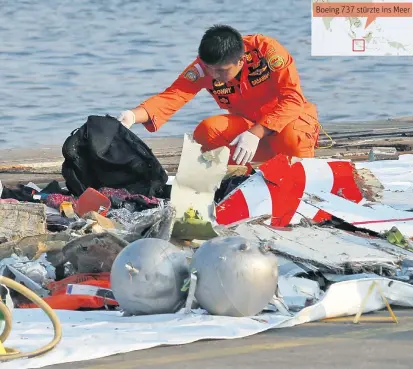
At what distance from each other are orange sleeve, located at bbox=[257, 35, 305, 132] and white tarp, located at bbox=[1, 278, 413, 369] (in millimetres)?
2441

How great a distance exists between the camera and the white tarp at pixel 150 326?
3.80m

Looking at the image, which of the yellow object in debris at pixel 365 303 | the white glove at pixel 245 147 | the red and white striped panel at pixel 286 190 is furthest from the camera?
the white glove at pixel 245 147

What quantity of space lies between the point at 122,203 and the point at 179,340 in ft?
7.42

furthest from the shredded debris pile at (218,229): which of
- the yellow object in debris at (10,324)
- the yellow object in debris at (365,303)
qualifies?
the yellow object in debris at (10,324)

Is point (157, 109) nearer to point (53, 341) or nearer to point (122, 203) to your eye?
point (122, 203)

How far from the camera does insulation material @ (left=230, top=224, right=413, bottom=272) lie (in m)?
4.96

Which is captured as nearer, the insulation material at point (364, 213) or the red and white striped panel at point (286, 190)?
the insulation material at point (364, 213)

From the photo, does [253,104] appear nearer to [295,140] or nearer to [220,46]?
[295,140]

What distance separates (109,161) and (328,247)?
5.37 ft

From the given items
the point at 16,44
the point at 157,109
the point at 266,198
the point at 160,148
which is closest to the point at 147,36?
the point at 16,44

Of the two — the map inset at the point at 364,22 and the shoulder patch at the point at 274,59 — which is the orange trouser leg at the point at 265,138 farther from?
the map inset at the point at 364,22

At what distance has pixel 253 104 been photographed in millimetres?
7113

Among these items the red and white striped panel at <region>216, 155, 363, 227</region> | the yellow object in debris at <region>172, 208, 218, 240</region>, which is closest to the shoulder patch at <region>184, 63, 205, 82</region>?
the red and white striped panel at <region>216, 155, 363, 227</region>

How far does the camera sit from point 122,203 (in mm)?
6078
